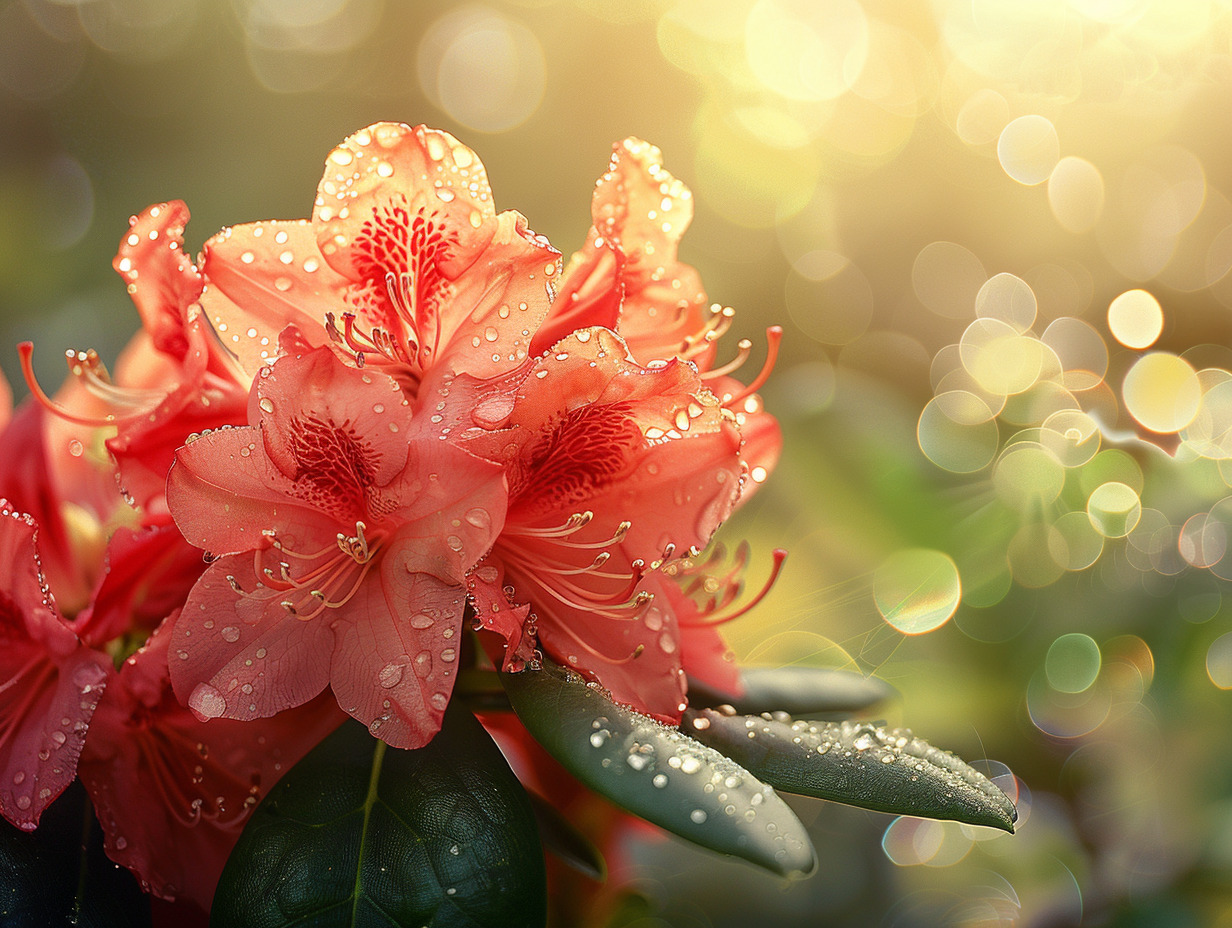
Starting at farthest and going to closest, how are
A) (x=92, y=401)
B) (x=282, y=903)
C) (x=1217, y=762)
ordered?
(x=1217, y=762)
(x=92, y=401)
(x=282, y=903)

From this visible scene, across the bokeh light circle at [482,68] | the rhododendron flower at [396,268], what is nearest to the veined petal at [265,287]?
the rhododendron flower at [396,268]

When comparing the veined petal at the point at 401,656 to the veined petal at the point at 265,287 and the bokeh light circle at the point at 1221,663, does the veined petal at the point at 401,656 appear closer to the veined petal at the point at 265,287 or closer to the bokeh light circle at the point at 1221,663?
the veined petal at the point at 265,287

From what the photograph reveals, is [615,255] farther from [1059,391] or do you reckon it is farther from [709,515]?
[1059,391]

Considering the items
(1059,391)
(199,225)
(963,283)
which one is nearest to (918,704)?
(1059,391)

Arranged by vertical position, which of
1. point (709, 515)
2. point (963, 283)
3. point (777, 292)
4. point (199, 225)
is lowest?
point (199, 225)

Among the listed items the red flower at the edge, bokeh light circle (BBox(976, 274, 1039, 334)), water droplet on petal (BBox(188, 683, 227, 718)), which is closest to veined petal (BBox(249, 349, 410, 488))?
the red flower at the edge

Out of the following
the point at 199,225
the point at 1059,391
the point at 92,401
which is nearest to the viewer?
the point at 92,401

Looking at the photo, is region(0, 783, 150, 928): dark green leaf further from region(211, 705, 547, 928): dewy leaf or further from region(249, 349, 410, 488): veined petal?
region(249, 349, 410, 488): veined petal
